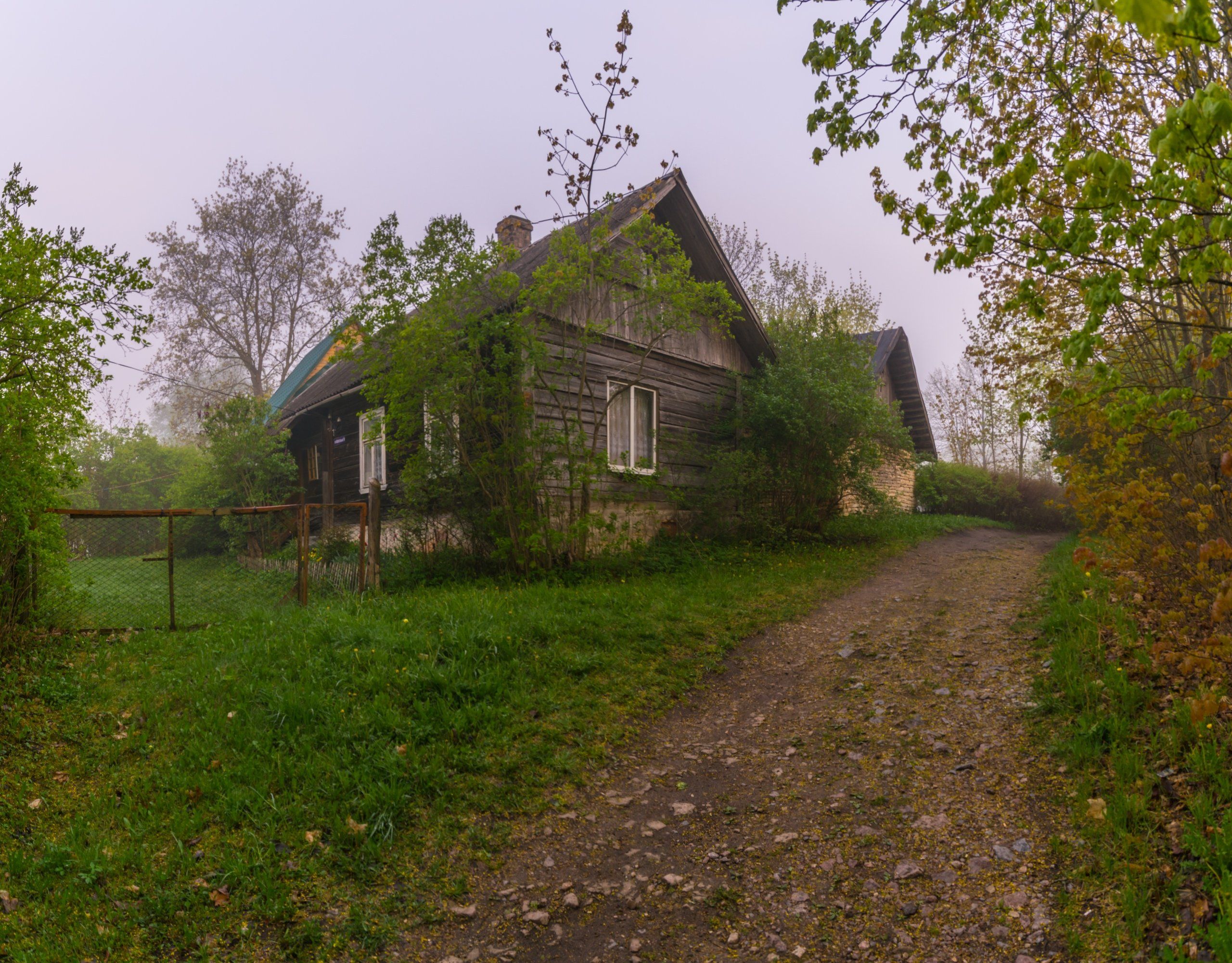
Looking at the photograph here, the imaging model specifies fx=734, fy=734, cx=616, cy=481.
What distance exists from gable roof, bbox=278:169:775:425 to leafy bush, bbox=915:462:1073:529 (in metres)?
9.94

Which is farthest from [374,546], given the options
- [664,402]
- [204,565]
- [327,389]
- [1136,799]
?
[204,565]

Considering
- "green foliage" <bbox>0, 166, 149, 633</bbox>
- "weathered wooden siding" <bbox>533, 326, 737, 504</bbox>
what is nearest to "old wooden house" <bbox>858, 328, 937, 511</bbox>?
"weathered wooden siding" <bbox>533, 326, 737, 504</bbox>

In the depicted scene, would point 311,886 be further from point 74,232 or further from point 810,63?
point 810,63

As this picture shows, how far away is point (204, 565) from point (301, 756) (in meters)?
14.6

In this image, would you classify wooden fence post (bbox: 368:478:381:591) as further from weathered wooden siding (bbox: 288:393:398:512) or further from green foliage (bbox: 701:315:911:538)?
green foliage (bbox: 701:315:911:538)

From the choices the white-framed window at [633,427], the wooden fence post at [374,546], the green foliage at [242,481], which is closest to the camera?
the wooden fence post at [374,546]

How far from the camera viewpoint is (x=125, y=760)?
543 centimetres

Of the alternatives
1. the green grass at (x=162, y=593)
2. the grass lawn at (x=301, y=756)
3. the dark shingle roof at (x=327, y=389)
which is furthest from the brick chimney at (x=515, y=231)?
the grass lawn at (x=301, y=756)

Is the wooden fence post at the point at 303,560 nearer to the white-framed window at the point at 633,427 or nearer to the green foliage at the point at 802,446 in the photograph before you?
the white-framed window at the point at 633,427

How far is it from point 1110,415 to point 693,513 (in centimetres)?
1026

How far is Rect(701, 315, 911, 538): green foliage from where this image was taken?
1404 cm

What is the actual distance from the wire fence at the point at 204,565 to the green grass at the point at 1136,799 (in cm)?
786

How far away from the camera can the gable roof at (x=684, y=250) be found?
1338 centimetres

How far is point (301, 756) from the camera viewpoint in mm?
5234
